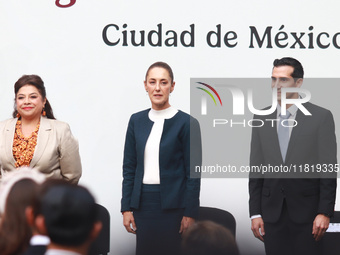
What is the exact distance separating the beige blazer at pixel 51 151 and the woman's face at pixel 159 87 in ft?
1.71

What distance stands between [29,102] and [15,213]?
208cm

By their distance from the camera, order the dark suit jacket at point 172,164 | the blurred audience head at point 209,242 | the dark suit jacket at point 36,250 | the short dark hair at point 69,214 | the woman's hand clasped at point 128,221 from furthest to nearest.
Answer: the woman's hand clasped at point 128,221
the dark suit jacket at point 172,164
the blurred audience head at point 209,242
the dark suit jacket at point 36,250
the short dark hair at point 69,214

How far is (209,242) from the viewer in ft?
7.48

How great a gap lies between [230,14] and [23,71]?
1366 millimetres

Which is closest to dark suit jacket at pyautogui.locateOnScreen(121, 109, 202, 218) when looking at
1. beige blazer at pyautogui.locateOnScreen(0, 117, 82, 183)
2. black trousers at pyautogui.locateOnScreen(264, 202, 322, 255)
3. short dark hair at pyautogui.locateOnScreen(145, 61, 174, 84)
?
short dark hair at pyautogui.locateOnScreen(145, 61, 174, 84)

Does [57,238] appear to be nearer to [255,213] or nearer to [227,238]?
[227,238]

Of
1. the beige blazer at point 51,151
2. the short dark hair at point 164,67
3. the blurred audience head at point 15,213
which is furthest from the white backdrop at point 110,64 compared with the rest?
the blurred audience head at point 15,213

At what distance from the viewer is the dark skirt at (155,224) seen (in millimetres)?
4215

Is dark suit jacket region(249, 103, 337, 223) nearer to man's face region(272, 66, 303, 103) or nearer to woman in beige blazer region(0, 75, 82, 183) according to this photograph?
man's face region(272, 66, 303, 103)

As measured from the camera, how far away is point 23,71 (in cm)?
462

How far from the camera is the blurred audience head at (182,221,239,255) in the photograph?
228 cm

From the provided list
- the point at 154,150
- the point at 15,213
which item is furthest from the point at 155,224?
the point at 15,213

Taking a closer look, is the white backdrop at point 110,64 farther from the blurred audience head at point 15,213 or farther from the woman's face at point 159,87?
the blurred audience head at point 15,213

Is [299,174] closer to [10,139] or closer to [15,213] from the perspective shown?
[10,139]
